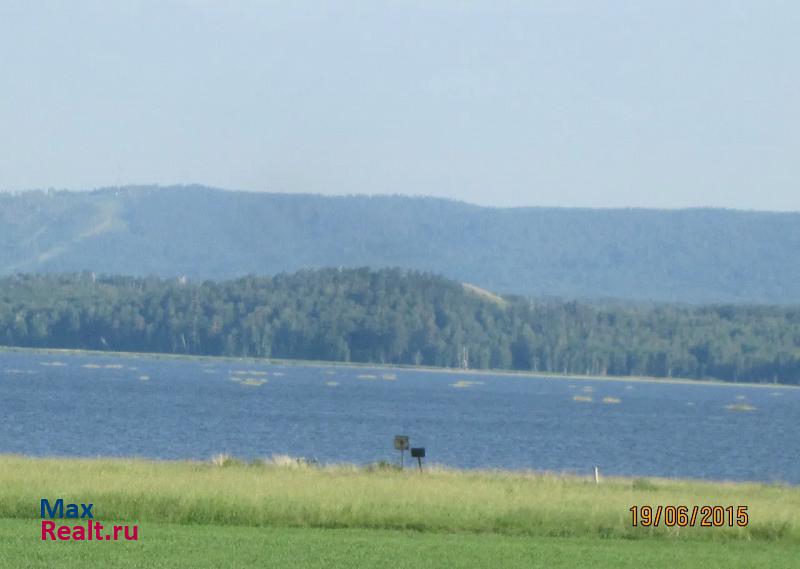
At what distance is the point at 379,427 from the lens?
Answer: 110 m

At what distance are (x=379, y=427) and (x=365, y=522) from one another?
7206 centimetres

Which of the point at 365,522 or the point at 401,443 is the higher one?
the point at 401,443

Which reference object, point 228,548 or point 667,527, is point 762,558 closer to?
point 667,527

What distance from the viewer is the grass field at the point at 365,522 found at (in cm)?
3197

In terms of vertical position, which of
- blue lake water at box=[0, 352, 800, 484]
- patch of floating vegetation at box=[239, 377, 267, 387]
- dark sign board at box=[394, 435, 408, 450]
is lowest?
blue lake water at box=[0, 352, 800, 484]

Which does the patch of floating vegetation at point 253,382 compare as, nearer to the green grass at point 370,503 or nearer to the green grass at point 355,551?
the green grass at point 370,503

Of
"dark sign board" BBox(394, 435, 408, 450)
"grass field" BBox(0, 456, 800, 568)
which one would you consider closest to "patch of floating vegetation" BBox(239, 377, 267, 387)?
"dark sign board" BBox(394, 435, 408, 450)

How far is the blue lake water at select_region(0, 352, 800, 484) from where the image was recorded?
8281cm
